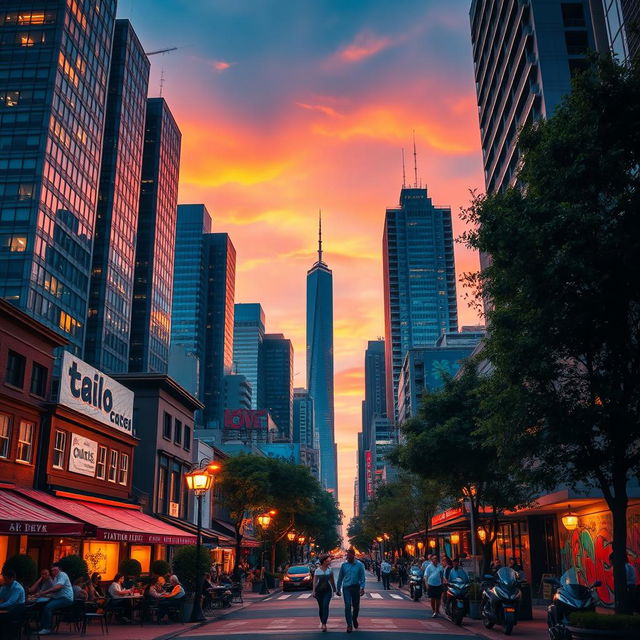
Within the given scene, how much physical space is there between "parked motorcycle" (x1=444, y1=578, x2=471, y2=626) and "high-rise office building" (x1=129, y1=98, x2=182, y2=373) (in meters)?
108

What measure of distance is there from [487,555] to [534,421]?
48.7ft

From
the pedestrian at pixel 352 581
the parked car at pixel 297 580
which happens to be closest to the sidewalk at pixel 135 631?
the pedestrian at pixel 352 581

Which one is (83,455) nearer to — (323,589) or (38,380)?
(38,380)

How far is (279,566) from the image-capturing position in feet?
224

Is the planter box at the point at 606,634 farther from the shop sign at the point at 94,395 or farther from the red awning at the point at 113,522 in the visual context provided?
the shop sign at the point at 94,395

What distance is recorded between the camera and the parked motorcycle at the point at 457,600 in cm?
2114

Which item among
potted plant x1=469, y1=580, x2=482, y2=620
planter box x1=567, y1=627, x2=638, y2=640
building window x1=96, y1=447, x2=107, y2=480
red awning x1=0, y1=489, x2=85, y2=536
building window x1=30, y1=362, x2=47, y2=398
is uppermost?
building window x1=30, y1=362, x2=47, y2=398

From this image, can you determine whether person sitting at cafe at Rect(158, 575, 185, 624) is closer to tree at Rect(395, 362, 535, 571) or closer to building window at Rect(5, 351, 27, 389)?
building window at Rect(5, 351, 27, 389)

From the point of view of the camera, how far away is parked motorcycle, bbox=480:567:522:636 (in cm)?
1789

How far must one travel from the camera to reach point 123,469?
3678 cm

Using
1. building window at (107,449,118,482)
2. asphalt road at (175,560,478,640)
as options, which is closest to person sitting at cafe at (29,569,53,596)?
asphalt road at (175,560,478,640)

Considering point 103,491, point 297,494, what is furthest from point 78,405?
point 297,494

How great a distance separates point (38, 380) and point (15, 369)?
1781mm

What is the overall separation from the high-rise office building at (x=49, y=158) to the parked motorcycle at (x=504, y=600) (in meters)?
72.4
